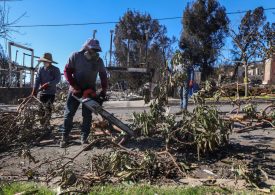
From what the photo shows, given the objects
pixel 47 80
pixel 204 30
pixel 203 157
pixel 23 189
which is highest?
pixel 204 30

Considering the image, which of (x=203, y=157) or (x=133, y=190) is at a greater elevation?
(x=203, y=157)

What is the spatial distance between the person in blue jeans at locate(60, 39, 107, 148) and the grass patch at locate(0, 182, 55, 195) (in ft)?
6.81

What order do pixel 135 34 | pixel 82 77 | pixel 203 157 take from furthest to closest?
pixel 135 34 → pixel 82 77 → pixel 203 157

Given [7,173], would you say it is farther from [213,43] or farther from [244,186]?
[213,43]

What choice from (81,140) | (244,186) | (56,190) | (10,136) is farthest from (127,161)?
(10,136)

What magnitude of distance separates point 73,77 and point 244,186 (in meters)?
3.55

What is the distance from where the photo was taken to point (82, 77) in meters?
7.02

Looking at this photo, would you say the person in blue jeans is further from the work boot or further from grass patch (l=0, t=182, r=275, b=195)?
grass patch (l=0, t=182, r=275, b=195)

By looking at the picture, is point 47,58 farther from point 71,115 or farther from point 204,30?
point 204,30

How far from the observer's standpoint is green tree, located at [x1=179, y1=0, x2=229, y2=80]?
33.7 metres

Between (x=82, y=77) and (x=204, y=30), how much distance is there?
2838cm

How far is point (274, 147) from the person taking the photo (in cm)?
614

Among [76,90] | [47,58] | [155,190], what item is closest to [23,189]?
[155,190]

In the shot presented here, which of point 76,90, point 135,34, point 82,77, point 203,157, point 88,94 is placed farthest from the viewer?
point 135,34
